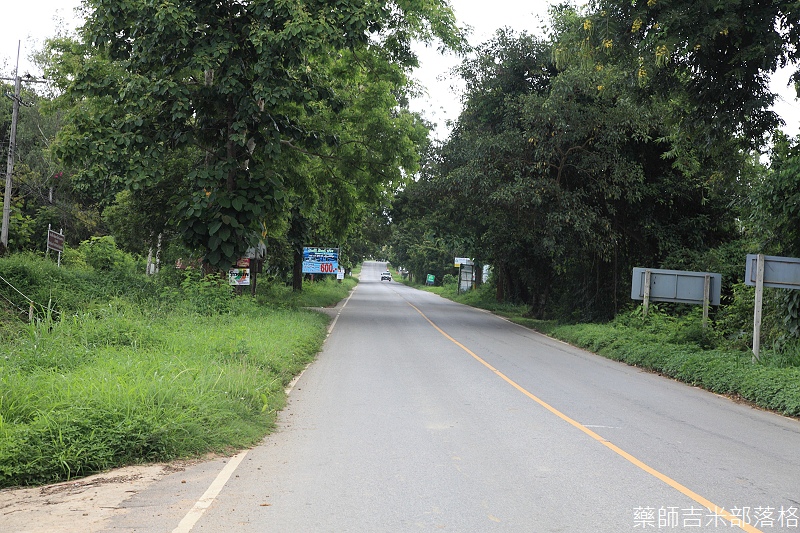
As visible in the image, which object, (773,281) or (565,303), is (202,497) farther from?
(565,303)

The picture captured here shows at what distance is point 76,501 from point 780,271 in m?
12.8

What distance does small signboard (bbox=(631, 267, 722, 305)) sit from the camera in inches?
713

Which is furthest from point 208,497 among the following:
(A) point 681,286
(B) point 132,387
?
(A) point 681,286

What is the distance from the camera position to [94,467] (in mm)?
6512

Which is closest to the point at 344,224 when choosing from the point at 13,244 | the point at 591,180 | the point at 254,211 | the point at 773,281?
the point at 591,180

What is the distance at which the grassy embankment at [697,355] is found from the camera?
11.8 m

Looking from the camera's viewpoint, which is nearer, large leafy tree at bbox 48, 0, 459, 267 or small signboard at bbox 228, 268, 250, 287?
large leafy tree at bbox 48, 0, 459, 267

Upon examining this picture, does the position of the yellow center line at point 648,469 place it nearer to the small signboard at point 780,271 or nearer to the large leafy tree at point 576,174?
the small signboard at point 780,271

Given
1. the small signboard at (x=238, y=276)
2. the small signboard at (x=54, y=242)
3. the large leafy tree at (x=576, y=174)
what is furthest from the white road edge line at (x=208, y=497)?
the small signboard at (x=54, y=242)

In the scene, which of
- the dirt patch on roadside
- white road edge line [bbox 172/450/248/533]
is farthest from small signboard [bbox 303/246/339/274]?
the dirt patch on roadside

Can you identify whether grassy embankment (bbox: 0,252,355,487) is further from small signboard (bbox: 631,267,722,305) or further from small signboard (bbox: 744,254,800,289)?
small signboard (bbox: 631,267,722,305)

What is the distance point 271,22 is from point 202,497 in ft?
41.5

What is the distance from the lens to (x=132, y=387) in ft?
24.7

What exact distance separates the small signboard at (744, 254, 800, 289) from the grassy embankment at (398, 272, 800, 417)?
4.19ft
